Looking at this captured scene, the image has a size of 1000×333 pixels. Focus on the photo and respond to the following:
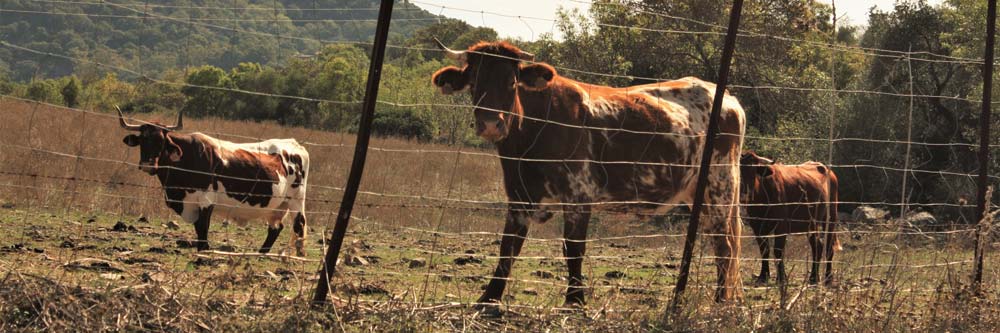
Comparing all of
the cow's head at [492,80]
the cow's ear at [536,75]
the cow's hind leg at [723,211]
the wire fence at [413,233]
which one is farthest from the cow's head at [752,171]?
Answer: the cow's head at [492,80]

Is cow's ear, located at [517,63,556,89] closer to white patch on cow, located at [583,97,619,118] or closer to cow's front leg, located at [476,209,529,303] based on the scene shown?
white patch on cow, located at [583,97,619,118]

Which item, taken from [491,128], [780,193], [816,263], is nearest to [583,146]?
[491,128]

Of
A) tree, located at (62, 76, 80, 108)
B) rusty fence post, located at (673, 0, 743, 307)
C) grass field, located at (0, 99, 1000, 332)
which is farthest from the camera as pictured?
tree, located at (62, 76, 80, 108)

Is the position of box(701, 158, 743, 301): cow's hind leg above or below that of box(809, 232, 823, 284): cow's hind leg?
above

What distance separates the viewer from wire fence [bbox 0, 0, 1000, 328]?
23.9 ft

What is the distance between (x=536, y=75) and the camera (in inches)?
347

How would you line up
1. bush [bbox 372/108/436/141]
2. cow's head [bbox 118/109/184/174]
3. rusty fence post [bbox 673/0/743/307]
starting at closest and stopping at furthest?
rusty fence post [bbox 673/0/743/307] → cow's head [bbox 118/109/184/174] → bush [bbox 372/108/436/141]

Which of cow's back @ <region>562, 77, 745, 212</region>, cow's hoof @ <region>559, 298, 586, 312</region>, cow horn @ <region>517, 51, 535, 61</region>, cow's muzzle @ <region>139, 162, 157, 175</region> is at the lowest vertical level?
cow's hoof @ <region>559, 298, 586, 312</region>

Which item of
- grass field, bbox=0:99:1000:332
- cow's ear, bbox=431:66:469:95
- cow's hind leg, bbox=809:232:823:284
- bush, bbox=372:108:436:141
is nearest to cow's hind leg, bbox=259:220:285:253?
grass field, bbox=0:99:1000:332

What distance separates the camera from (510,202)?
27.8 ft

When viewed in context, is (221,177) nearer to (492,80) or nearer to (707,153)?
(492,80)

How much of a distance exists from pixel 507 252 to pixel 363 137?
7.16ft

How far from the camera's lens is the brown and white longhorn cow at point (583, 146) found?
8383mm

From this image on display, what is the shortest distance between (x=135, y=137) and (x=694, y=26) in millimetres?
22922
